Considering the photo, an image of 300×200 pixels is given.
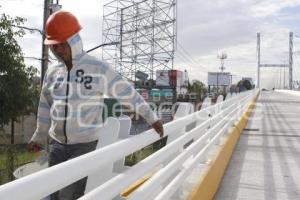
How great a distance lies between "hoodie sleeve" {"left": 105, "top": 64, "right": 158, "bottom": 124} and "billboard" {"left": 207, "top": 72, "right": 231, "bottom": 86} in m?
87.9

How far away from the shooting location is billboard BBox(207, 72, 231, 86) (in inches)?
3617

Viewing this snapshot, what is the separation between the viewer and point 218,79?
91562 mm

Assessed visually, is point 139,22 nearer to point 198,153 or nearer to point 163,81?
point 163,81

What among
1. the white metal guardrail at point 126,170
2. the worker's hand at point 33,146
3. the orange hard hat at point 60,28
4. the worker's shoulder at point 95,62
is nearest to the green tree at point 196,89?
the white metal guardrail at point 126,170

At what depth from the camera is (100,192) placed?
251 cm

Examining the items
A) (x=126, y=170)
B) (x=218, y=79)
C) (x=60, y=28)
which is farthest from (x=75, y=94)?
(x=218, y=79)

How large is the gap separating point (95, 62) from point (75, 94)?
27cm

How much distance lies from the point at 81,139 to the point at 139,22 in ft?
169

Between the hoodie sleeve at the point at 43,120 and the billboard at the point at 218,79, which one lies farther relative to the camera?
the billboard at the point at 218,79

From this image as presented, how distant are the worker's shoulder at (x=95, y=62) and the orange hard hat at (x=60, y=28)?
0.67 ft

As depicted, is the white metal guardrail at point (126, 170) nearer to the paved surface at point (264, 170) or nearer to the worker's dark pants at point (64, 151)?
the worker's dark pants at point (64, 151)

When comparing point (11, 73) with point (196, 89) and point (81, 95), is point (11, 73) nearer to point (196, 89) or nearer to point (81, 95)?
point (81, 95)

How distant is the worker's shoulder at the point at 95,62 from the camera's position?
3.65m

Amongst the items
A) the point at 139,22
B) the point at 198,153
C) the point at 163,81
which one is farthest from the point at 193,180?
the point at 163,81
